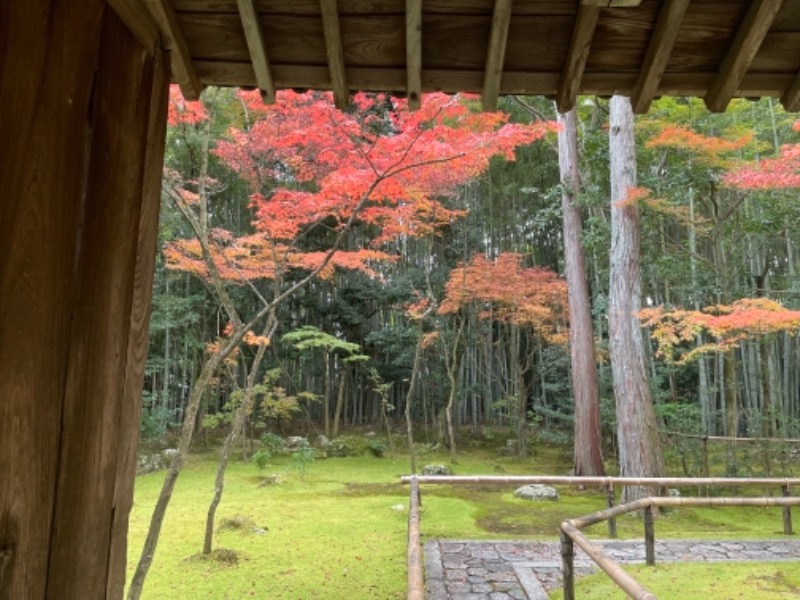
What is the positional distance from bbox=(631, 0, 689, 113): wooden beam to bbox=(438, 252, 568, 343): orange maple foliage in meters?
9.62

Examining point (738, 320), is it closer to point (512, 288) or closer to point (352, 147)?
point (352, 147)

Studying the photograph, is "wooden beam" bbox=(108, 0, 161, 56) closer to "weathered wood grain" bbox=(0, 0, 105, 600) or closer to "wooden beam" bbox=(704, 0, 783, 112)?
"weathered wood grain" bbox=(0, 0, 105, 600)

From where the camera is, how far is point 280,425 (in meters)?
14.5

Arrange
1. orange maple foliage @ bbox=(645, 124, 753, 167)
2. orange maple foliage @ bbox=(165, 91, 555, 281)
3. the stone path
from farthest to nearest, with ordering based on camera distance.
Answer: orange maple foliage @ bbox=(645, 124, 753, 167)
orange maple foliage @ bbox=(165, 91, 555, 281)
the stone path

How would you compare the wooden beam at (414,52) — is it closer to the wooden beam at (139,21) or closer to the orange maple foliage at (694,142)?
the wooden beam at (139,21)

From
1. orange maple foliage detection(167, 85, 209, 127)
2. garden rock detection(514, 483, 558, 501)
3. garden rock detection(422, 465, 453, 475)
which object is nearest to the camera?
orange maple foliage detection(167, 85, 209, 127)

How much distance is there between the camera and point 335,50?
1441 millimetres

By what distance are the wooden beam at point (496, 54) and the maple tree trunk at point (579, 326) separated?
7.91 meters

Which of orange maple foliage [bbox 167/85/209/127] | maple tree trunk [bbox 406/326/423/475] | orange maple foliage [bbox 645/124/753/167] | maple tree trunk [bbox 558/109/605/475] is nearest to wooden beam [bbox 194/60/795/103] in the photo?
orange maple foliage [bbox 167/85/209/127]

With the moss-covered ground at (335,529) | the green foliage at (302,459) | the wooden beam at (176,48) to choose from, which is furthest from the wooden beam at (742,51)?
the green foliage at (302,459)

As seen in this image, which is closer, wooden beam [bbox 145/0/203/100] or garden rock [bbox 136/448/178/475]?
wooden beam [bbox 145/0/203/100]

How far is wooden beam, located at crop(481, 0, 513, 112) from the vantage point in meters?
1.34

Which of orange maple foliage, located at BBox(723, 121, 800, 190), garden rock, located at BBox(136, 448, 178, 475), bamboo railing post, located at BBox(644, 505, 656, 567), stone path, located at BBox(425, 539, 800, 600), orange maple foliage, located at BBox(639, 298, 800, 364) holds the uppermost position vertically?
orange maple foliage, located at BBox(723, 121, 800, 190)

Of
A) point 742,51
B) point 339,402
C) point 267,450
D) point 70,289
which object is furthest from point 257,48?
point 339,402
